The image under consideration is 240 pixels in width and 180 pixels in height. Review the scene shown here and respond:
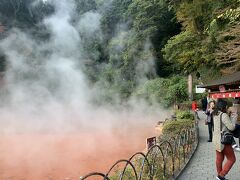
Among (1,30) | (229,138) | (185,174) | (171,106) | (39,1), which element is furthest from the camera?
(39,1)

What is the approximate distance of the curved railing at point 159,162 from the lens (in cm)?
506

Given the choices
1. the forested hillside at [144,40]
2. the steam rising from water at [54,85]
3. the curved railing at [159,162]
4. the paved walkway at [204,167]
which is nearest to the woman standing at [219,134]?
the paved walkway at [204,167]

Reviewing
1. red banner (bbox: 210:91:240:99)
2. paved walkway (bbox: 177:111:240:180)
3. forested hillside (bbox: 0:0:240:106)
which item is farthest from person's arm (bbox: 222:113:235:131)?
forested hillside (bbox: 0:0:240:106)

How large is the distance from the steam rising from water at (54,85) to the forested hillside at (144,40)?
59 centimetres

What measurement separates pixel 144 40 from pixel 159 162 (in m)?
23.6

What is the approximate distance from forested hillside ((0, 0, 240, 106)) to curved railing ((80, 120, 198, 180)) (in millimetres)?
6594

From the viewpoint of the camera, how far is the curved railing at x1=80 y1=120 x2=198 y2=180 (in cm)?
506

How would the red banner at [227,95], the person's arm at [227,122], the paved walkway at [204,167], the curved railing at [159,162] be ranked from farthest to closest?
the red banner at [227,95] < the paved walkway at [204,167] < the person's arm at [227,122] < the curved railing at [159,162]

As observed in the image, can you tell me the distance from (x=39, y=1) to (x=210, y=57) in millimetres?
24766

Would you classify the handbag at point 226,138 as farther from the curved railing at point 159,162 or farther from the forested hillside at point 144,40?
the forested hillside at point 144,40

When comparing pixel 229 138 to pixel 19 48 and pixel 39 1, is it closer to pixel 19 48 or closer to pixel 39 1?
pixel 19 48

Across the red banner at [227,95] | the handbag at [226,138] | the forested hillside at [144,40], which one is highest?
the forested hillside at [144,40]

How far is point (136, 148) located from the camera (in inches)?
512

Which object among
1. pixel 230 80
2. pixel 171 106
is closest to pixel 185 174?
pixel 230 80
